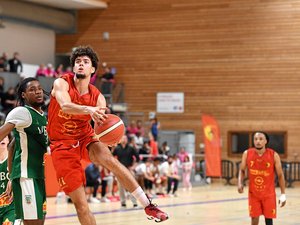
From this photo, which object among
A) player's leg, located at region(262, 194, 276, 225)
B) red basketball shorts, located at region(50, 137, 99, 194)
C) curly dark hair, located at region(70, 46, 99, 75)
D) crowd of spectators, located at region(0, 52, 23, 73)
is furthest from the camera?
crowd of spectators, located at region(0, 52, 23, 73)

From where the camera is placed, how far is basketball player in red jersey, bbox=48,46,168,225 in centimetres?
713

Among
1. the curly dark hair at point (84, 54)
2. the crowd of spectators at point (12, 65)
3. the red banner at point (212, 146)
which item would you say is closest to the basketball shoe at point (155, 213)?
the curly dark hair at point (84, 54)

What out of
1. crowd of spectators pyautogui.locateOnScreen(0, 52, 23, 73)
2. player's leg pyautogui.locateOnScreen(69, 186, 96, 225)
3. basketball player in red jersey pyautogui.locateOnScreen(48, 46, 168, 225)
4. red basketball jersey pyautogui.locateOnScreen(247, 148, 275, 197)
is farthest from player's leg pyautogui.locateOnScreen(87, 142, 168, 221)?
crowd of spectators pyautogui.locateOnScreen(0, 52, 23, 73)

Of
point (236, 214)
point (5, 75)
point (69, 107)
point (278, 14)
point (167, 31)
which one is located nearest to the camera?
point (69, 107)

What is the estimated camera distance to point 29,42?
105 feet

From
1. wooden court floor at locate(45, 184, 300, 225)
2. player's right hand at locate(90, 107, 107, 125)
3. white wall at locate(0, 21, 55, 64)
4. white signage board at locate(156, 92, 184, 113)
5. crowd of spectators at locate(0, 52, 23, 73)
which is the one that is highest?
white wall at locate(0, 21, 55, 64)

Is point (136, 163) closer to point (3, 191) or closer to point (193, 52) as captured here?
point (3, 191)

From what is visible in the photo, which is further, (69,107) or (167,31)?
(167,31)

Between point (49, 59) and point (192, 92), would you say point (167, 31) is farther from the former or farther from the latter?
point (49, 59)

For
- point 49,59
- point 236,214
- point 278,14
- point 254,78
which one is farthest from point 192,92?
point 236,214

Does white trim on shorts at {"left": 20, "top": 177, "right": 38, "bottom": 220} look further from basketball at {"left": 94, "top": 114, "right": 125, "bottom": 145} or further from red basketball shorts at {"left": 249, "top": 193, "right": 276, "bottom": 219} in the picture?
red basketball shorts at {"left": 249, "top": 193, "right": 276, "bottom": 219}

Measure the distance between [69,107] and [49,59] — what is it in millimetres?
26974

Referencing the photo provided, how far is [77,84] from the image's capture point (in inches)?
290

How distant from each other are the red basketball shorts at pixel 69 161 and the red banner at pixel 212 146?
68.4 feet
